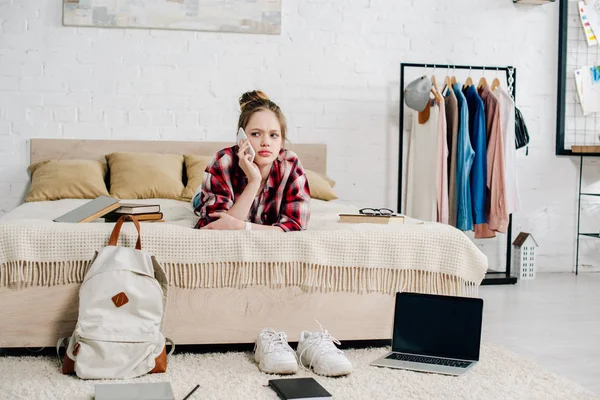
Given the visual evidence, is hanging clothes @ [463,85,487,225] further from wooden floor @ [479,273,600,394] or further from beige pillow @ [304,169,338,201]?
beige pillow @ [304,169,338,201]

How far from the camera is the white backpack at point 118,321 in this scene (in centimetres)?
211

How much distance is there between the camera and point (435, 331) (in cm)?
238

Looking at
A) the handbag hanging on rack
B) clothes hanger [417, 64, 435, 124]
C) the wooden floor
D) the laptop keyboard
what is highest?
clothes hanger [417, 64, 435, 124]

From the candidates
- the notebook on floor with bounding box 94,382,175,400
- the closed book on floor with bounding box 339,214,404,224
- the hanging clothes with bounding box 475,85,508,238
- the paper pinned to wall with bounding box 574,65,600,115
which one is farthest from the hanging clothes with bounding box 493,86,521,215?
the notebook on floor with bounding box 94,382,175,400

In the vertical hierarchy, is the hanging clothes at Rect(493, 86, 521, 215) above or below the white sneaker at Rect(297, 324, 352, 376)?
above

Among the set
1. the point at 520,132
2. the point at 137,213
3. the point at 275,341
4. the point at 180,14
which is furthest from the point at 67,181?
the point at 520,132

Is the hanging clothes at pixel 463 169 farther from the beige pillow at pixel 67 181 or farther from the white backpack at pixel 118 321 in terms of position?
the white backpack at pixel 118 321

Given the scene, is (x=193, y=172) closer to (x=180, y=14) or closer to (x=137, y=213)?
(x=180, y=14)

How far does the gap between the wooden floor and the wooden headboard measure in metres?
1.51

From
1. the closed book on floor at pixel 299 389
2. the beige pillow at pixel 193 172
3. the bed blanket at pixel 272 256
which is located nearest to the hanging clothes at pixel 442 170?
the beige pillow at pixel 193 172

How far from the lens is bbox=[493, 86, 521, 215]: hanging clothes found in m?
4.19

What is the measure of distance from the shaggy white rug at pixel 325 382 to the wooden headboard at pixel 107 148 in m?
2.12

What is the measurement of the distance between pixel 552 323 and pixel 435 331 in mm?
1035

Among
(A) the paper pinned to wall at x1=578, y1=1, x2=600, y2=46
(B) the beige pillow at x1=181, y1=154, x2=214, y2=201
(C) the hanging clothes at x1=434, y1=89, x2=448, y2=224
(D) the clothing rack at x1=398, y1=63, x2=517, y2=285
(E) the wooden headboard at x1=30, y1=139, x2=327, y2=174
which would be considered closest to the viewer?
(B) the beige pillow at x1=181, y1=154, x2=214, y2=201
